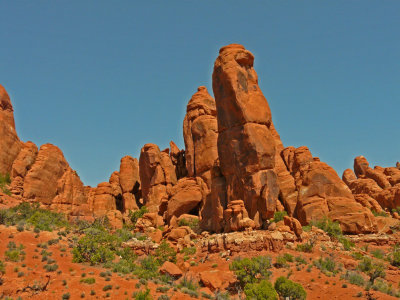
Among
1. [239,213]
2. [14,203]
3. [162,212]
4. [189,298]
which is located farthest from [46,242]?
[162,212]

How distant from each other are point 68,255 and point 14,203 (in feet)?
74.6

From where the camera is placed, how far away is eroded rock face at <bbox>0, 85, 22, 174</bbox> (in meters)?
50.7

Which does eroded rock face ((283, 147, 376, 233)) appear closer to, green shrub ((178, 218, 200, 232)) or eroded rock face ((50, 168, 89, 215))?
green shrub ((178, 218, 200, 232))

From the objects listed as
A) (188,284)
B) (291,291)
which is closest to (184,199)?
(188,284)

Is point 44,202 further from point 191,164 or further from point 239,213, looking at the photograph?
point 239,213

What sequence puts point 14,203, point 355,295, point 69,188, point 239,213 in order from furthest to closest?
1. point 69,188
2. point 14,203
3. point 239,213
4. point 355,295

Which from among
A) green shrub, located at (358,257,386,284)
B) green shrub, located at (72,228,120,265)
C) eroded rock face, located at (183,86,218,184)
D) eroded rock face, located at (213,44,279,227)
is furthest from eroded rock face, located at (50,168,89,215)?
green shrub, located at (358,257,386,284)

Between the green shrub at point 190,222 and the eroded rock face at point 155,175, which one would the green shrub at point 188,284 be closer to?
the green shrub at point 190,222

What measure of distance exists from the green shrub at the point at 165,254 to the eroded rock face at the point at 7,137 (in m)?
33.0

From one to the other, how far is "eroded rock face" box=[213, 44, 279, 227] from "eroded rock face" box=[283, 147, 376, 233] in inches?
318

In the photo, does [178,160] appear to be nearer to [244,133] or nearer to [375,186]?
[244,133]

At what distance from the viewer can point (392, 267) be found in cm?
2916

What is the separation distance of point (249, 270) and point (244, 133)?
49.1 ft

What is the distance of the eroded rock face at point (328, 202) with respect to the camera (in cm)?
3716
